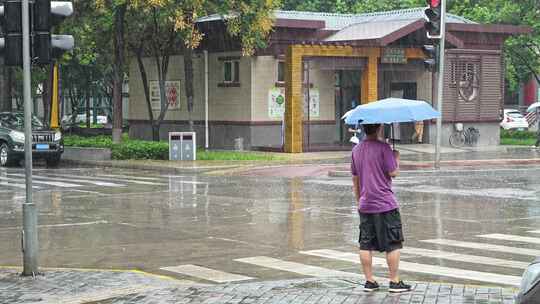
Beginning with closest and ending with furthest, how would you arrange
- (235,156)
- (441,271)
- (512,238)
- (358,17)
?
(441,271)
(512,238)
(235,156)
(358,17)

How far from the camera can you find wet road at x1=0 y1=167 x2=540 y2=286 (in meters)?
11.6

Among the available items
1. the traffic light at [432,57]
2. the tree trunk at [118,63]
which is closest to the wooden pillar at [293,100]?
the tree trunk at [118,63]

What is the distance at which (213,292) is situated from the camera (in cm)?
926

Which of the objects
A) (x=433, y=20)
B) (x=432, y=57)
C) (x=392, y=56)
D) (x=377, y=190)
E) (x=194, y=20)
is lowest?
(x=377, y=190)

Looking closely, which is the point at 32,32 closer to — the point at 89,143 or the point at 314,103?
the point at 89,143

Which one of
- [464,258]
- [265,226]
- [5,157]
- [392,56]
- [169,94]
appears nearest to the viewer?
[464,258]

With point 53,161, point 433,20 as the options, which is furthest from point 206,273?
point 53,161

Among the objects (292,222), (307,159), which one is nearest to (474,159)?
(307,159)

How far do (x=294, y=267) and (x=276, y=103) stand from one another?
80.4 feet

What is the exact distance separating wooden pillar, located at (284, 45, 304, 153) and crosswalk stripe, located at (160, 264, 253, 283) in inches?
852

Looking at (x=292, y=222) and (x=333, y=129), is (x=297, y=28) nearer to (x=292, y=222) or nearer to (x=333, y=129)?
(x=333, y=129)

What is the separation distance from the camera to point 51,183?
2400 cm

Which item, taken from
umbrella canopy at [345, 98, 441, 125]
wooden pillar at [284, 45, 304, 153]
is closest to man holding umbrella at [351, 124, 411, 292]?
umbrella canopy at [345, 98, 441, 125]

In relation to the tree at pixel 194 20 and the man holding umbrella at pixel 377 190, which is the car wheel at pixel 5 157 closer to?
the tree at pixel 194 20
